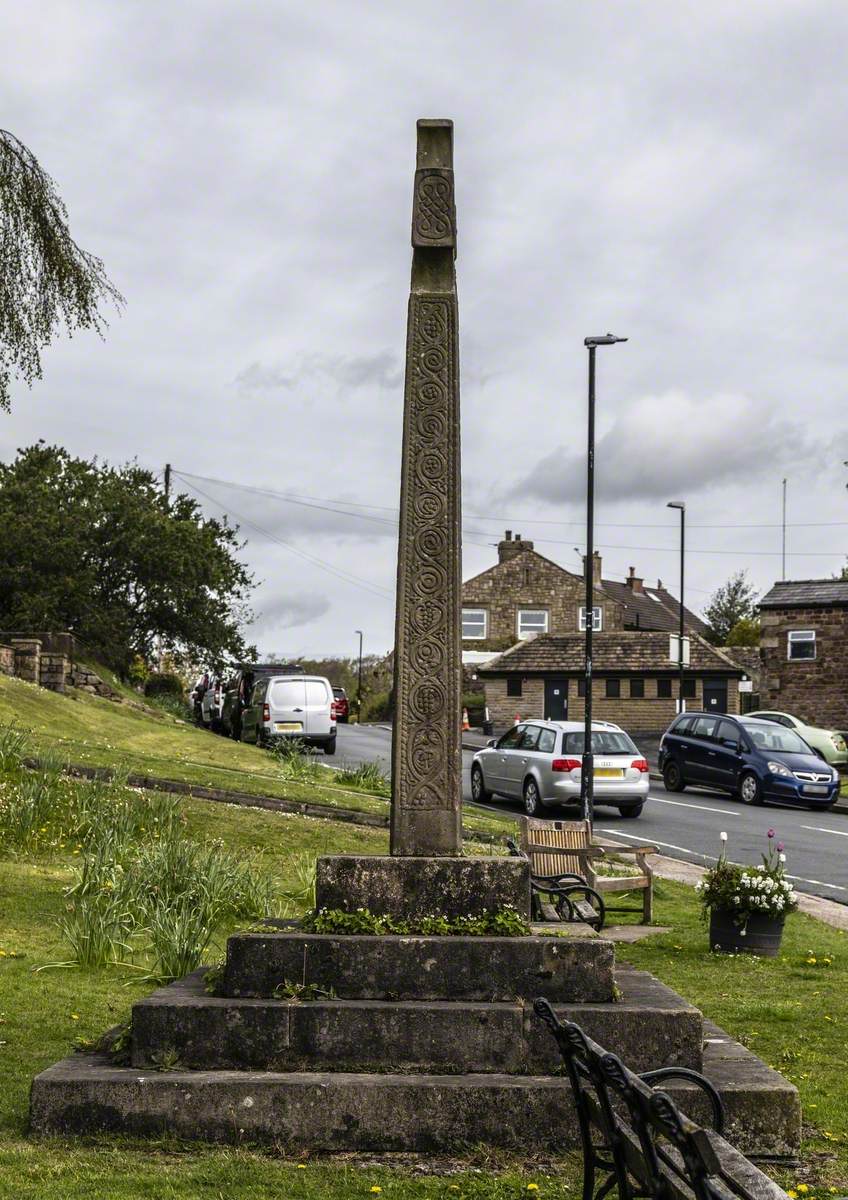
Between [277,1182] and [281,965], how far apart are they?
107 cm

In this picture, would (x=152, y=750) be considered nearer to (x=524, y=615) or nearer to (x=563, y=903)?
(x=563, y=903)

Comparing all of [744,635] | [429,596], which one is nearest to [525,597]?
[744,635]

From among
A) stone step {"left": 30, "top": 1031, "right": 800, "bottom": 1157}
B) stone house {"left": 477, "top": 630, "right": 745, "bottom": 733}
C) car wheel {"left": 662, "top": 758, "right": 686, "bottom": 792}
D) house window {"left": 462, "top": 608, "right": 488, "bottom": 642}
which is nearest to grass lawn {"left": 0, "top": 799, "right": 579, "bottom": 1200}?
stone step {"left": 30, "top": 1031, "right": 800, "bottom": 1157}

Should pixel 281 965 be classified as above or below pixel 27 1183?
above

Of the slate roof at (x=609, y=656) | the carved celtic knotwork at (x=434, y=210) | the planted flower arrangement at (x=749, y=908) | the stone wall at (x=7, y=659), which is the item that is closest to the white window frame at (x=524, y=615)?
the slate roof at (x=609, y=656)

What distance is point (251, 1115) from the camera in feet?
17.8

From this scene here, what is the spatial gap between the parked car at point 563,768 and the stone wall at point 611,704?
2860cm

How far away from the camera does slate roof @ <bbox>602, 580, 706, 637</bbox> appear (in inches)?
2803

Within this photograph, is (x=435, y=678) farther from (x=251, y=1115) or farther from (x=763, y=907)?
(x=763, y=907)

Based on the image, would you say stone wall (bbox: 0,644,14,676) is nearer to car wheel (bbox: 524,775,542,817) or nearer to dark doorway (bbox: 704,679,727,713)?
car wheel (bbox: 524,775,542,817)

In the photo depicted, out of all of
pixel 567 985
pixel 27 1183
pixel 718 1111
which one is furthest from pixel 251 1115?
pixel 718 1111

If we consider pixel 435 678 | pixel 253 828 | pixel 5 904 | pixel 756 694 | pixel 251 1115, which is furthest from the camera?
pixel 756 694

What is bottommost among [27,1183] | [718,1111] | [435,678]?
[27,1183]

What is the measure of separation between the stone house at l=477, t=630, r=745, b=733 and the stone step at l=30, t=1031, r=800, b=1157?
47275mm
